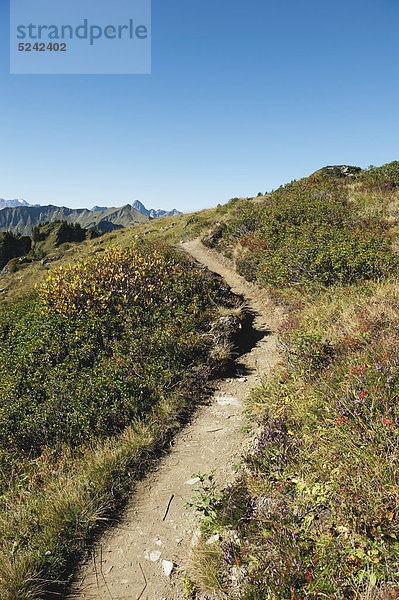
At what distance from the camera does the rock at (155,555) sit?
3.94 metres

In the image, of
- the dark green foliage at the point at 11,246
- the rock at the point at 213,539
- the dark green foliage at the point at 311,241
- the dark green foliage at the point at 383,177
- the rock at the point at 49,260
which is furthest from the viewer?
the dark green foliage at the point at 11,246

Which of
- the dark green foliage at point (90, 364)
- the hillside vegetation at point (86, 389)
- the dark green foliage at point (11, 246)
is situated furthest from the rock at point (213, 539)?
the dark green foliage at point (11, 246)

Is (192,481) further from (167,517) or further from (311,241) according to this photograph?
(311,241)

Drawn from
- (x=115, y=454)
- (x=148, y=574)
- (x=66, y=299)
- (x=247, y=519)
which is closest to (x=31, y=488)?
(x=115, y=454)

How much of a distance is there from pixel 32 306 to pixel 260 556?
1109 cm

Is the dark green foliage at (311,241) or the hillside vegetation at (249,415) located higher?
the dark green foliage at (311,241)

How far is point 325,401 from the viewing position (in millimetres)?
4945

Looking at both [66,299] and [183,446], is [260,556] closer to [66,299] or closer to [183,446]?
[183,446]

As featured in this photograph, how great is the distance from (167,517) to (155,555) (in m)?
0.59

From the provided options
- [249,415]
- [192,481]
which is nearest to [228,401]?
[249,415]

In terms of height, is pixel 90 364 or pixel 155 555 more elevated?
pixel 90 364

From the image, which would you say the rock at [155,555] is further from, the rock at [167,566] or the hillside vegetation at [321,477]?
the hillside vegetation at [321,477]

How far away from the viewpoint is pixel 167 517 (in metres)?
4.57

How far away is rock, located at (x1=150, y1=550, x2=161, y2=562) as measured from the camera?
3941 mm
